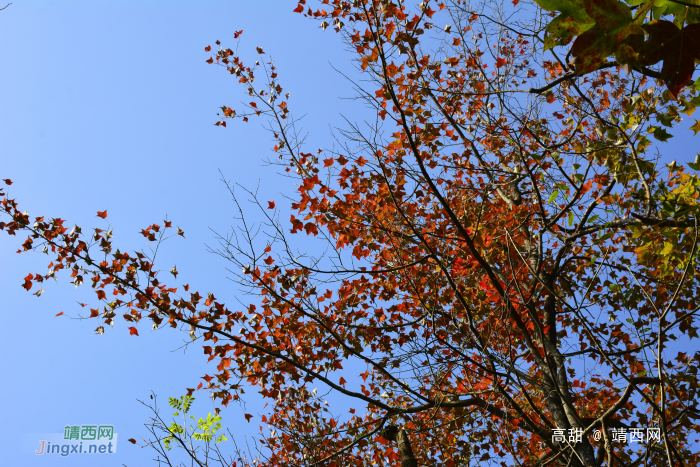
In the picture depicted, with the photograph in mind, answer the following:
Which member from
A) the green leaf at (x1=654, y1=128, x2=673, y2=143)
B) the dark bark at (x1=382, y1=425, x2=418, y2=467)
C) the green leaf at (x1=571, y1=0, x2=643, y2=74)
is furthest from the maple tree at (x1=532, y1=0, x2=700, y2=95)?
the dark bark at (x1=382, y1=425, x2=418, y2=467)

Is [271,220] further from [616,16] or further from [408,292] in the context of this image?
[616,16]

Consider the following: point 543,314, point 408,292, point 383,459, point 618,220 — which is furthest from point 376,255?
point 383,459

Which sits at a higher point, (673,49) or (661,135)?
(661,135)

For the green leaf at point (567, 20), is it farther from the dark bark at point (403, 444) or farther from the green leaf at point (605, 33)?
the dark bark at point (403, 444)

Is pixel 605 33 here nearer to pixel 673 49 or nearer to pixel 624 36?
pixel 624 36

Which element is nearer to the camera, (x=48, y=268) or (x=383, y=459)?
(x=48, y=268)

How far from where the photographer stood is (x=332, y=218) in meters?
6.21

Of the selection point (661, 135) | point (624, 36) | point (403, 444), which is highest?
point (661, 135)

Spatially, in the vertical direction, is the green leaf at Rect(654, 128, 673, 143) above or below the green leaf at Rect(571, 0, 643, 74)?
above

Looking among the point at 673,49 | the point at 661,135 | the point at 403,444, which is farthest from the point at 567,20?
the point at 403,444

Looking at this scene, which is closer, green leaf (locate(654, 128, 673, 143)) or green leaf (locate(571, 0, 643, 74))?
green leaf (locate(571, 0, 643, 74))

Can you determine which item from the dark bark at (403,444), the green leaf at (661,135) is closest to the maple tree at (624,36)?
the green leaf at (661,135)

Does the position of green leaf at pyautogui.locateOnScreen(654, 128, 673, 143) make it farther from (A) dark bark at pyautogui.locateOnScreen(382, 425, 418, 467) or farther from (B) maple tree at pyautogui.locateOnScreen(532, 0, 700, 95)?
(A) dark bark at pyautogui.locateOnScreen(382, 425, 418, 467)

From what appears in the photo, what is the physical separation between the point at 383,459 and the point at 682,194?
644 cm
